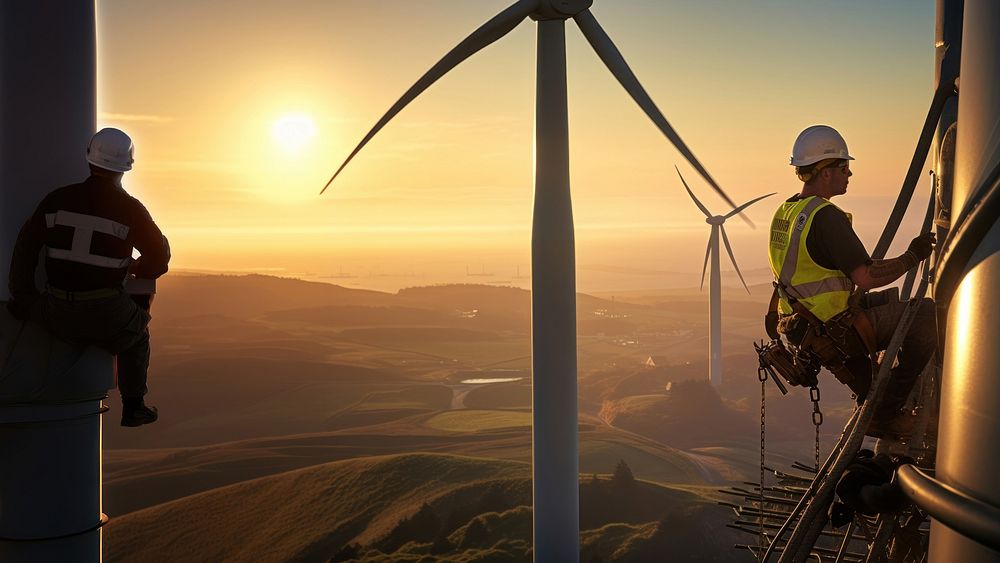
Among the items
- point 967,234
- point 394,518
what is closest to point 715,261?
point 394,518

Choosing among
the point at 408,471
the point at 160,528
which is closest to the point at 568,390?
the point at 408,471

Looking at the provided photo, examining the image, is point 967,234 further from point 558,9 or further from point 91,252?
point 558,9

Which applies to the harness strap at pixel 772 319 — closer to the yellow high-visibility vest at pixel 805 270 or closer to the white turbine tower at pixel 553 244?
the yellow high-visibility vest at pixel 805 270

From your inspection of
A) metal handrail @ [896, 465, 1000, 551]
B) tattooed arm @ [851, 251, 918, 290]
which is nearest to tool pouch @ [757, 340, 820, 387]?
tattooed arm @ [851, 251, 918, 290]

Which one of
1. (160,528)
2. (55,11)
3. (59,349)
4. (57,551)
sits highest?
(55,11)

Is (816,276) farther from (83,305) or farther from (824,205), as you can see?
(83,305)

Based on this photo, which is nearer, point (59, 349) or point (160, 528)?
point (59, 349)
